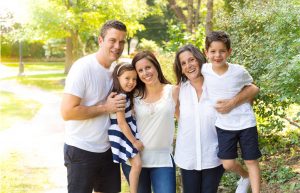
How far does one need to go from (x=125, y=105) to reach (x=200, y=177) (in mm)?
873

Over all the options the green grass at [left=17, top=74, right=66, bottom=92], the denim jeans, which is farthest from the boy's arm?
the green grass at [left=17, top=74, right=66, bottom=92]

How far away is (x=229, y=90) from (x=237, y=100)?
109 millimetres

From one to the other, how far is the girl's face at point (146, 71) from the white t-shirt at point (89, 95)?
260mm

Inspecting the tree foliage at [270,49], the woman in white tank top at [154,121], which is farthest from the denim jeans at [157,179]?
the tree foliage at [270,49]

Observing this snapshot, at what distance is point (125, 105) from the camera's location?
11.3 feet

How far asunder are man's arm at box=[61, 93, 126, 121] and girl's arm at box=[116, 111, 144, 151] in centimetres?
6

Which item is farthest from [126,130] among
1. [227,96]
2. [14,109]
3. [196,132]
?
[14,109]

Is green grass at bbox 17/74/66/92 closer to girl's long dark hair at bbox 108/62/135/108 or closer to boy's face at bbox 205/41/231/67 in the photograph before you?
girl's long dark hair at bbox 108/62/135/108

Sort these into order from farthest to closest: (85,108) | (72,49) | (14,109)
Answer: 1. (72,49)
2. (14,109)
3. (85,108)

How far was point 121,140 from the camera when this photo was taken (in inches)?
139

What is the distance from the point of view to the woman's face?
3.51 m

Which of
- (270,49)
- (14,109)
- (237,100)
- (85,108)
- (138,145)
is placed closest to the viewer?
(85,108)

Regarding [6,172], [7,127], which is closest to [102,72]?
[6,172]

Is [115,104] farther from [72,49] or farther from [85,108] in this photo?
[72,49]
